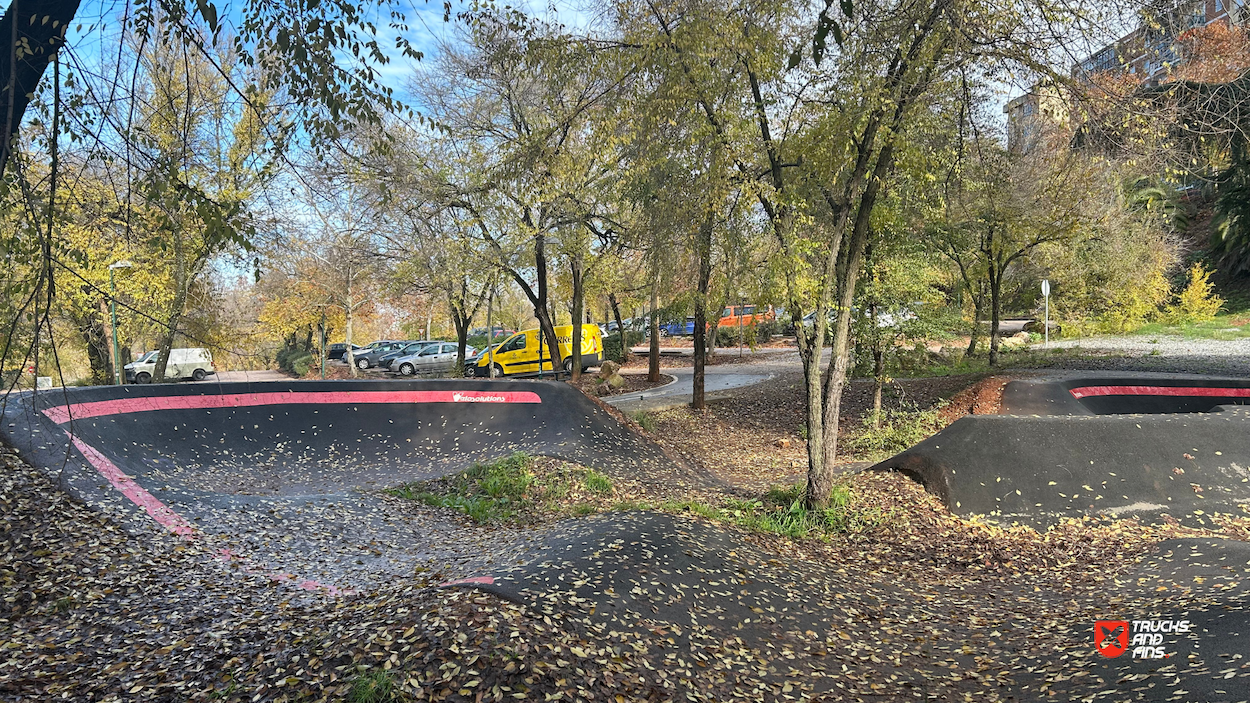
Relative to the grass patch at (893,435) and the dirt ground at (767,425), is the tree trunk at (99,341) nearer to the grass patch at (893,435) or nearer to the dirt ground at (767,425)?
→ the dirt ground at (767,425)

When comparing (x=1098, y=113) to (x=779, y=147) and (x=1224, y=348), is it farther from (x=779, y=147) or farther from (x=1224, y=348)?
(x=1224, y=348)

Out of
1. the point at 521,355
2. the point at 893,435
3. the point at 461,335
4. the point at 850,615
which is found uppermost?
the point at 461,335

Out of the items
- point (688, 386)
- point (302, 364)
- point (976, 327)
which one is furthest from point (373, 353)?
point (976, 327)

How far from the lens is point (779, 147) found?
841cm

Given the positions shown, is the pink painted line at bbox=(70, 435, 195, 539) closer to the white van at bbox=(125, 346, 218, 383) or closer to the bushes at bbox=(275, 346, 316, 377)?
the white van at bbox=(125, 346, 218, 383)

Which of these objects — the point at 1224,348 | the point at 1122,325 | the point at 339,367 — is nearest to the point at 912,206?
the point at 1224,348

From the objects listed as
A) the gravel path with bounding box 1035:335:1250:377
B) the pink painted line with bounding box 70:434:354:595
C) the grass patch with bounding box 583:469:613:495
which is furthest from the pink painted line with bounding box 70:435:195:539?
the gravel path with bounding box 1035:335:1250:377

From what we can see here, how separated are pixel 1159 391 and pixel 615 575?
10.9 metres

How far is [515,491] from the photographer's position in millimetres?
8664

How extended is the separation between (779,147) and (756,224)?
15.0ft

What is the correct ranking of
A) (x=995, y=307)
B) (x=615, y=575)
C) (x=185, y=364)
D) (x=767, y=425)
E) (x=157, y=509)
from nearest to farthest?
(x=615, y=575)
(x=157, y=509)
(x=767, y=425)
(x=995, y=307)
(x=185, y=364)

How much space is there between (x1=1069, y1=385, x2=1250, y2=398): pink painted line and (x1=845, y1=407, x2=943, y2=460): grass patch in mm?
2447

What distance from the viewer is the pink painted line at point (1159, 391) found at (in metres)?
10.8

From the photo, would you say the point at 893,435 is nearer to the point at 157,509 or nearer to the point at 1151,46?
the point at 1151,46
